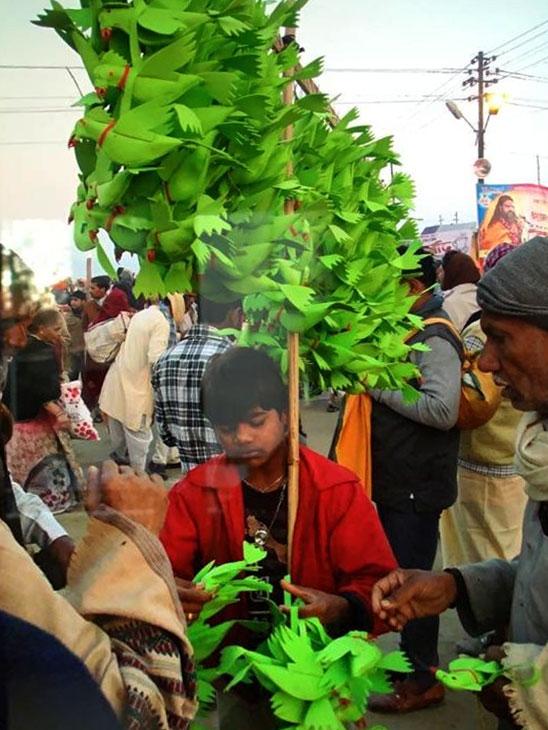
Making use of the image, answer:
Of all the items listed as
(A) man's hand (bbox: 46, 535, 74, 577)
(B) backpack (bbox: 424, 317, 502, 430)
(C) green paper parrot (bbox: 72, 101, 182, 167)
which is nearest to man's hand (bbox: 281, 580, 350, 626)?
(A) man's hand (bbox: 46, 535, 74, 577)

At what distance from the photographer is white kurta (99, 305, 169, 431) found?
1.83 m

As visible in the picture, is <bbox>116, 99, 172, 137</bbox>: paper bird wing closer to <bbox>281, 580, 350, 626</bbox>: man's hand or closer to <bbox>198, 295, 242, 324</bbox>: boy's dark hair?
<bbox>198, 295, 242, 324</bbox>: boy's dark hair

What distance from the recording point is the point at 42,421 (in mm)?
1689

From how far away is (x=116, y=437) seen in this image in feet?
6.13

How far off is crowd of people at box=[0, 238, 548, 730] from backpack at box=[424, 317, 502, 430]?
3.70ft

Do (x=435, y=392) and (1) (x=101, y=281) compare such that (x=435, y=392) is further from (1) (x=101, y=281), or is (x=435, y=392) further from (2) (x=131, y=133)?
(2) (x=131, y=133)

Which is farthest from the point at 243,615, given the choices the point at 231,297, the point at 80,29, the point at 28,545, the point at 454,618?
the point at 454,618

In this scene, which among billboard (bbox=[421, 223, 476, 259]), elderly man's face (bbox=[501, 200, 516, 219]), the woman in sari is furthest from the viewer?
billboard (bbox=[421, 223, 476, 259])

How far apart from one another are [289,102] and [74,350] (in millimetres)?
773

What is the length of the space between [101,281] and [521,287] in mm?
807

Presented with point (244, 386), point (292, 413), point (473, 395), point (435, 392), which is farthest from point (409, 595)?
point (473, 395)

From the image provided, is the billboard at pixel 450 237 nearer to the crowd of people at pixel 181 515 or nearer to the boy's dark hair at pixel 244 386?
the crowd of people at pixel 181 515

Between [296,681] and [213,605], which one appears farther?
[213,605]

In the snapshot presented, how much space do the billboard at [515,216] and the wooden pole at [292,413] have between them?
6448 mm
